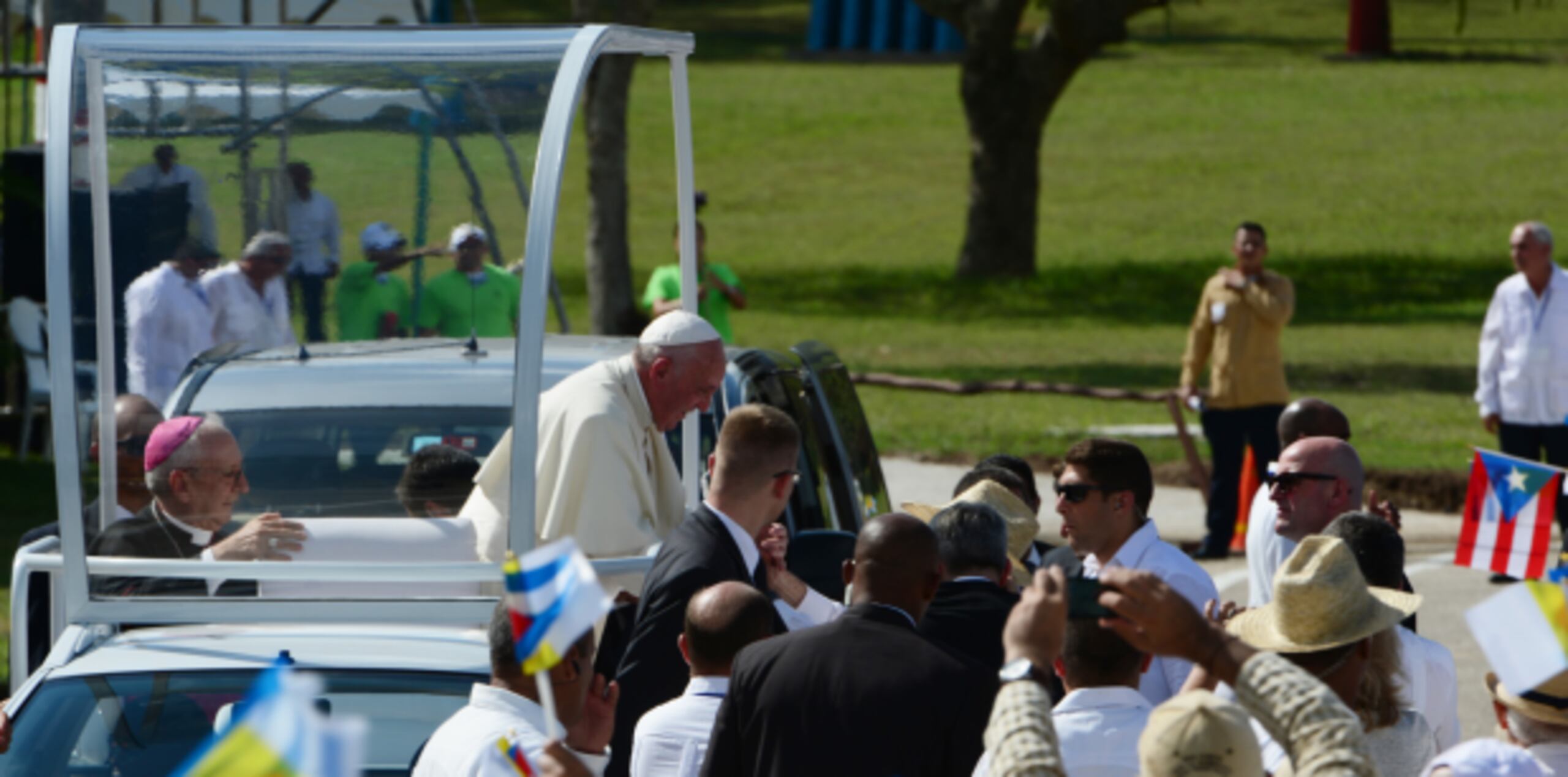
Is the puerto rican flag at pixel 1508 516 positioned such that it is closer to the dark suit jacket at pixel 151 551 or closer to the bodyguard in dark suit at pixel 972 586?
the bodyguard in dark suit at pixel 972 586

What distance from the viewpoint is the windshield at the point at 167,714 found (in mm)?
4469

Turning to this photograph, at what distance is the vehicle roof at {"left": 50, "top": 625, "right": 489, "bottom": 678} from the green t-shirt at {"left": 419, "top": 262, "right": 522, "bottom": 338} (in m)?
1.30

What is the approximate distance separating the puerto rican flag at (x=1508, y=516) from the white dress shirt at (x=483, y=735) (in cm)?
334

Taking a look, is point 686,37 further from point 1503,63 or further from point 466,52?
point 1503,63

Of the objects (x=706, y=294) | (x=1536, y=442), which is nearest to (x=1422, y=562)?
(x=1536, y=442)

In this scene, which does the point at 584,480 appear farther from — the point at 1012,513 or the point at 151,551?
the point at 1012,513

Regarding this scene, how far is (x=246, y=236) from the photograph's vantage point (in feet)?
18.7

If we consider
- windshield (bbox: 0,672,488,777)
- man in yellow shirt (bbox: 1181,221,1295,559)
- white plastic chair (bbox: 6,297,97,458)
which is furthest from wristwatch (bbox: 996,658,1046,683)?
white plastic chair (bbox: 6,297,97,458)

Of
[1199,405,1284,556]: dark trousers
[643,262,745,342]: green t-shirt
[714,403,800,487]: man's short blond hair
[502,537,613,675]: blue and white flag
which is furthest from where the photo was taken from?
[643,262,745,342]: green t-shirt

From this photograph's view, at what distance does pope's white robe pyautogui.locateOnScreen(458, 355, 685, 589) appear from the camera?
5.32m

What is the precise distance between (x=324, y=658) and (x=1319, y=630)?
235cm

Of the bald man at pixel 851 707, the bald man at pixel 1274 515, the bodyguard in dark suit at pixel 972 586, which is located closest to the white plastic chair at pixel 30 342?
the bald man at pixel 1274 515

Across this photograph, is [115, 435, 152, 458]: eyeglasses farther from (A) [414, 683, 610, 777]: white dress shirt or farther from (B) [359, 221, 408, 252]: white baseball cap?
(A) [414, 683, 610, 777]: white dress shirt

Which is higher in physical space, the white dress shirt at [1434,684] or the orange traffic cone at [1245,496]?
the white dress shirt at [1434,684]
